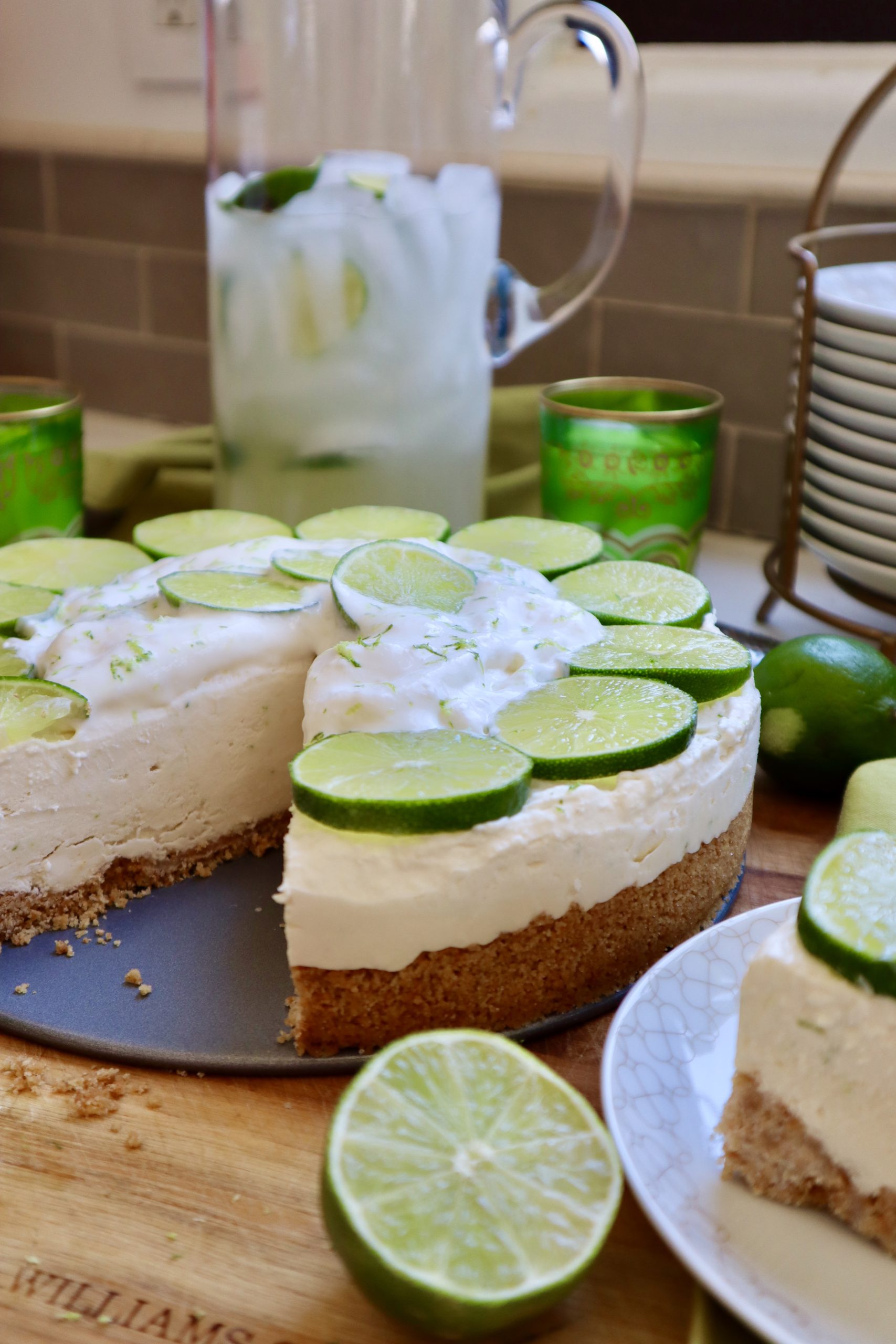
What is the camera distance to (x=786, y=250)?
78.2 inches

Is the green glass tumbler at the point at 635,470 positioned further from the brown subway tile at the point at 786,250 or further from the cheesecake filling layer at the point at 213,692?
the brown subway tile at the point at 786,250

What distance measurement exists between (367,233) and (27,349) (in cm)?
190

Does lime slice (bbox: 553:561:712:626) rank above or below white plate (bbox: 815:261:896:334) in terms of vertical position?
below

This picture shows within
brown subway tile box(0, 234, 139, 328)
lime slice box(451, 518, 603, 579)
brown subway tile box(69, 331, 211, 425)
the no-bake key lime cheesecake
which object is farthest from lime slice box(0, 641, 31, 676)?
brown subway tile box(0, 234, 139, 328)

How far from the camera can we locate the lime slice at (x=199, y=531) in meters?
1.62

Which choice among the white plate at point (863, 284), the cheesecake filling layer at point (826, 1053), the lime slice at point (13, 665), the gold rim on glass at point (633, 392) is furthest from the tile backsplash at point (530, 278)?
the cheesecake filling layer at point (826, 1053)

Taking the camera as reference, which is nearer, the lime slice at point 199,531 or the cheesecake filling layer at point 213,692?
the cheesecake filling layer at point 213,692

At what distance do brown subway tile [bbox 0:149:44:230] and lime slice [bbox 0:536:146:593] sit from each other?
5.50 ft

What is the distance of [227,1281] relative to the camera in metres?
0.83

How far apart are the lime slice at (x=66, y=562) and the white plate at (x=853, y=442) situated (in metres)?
0.86

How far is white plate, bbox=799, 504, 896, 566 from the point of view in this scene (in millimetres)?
1529

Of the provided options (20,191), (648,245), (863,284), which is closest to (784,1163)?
(863,284)

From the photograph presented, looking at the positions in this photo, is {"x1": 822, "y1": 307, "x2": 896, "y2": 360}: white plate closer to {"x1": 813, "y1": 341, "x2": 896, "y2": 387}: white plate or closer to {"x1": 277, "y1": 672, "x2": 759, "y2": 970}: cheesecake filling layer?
{"x1": 813, "y1": 341, "x2": 896, "y2": 387}: white plate

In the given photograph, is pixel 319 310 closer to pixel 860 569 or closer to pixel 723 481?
pixel 860 569
